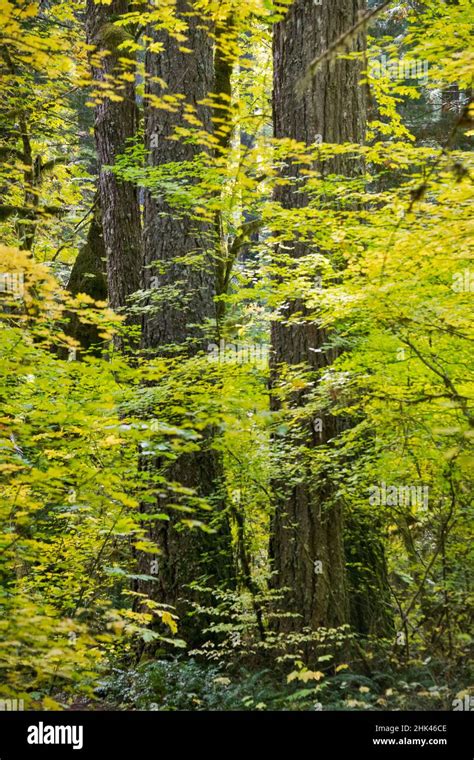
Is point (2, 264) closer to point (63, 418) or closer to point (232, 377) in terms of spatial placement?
point (63, 418)

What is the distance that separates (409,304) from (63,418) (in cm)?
225

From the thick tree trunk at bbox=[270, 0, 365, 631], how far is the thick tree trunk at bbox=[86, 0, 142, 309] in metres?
3.32

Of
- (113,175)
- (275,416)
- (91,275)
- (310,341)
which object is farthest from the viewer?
(91,275)

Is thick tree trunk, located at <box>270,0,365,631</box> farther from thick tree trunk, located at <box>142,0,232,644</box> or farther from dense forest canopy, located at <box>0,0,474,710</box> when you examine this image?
thick tree trunk, located at <box>142,0,232,644</box>

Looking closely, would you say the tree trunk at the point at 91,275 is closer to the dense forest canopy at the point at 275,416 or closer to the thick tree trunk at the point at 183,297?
the dense forest canopy at the point at 275,416

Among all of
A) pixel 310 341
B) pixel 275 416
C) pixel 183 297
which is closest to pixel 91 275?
pixel 183 297

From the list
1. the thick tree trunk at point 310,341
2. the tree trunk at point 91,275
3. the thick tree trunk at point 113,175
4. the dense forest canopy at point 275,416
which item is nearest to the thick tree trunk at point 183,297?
the dense forest canopy at point 275,416

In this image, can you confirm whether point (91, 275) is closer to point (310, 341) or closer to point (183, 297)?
point (183, 297)

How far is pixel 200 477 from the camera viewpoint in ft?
22.9

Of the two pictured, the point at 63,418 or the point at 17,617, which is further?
the point at 63,418

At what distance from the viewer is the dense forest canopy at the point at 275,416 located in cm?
416

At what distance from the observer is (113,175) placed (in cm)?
916

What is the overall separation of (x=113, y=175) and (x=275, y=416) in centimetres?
601

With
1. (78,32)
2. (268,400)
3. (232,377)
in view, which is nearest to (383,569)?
(268,400)
